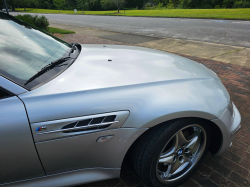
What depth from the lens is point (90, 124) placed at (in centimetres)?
127

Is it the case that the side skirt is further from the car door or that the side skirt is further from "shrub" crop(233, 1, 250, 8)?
"shrub" crop(233, 1, 250, 8)

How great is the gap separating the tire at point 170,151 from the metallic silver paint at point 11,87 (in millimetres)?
917

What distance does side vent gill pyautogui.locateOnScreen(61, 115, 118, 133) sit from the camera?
1.24 metres

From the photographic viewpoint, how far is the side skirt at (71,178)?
135 centimetres

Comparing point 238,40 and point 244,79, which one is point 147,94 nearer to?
Result: point 244,79

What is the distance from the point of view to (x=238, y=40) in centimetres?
836

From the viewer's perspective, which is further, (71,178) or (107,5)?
(107,5)

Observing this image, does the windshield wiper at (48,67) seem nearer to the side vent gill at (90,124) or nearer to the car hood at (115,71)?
the car hood at (115,71)

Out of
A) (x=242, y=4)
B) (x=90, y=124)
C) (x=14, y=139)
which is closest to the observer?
(x=14, y=139)

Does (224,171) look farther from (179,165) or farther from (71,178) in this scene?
(71,178)

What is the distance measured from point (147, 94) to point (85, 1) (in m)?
74.5

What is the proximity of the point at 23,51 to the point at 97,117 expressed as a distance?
1.00m

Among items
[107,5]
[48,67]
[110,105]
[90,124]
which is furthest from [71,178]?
[107,5]

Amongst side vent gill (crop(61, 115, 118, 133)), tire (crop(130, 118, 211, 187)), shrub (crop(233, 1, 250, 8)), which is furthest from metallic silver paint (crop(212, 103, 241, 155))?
shrub (crop(233, 1, 250, 8))
